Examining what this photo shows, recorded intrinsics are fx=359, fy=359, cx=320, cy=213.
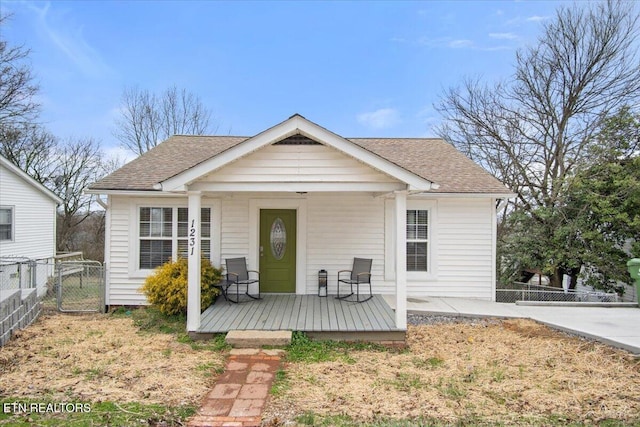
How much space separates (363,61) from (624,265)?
13.1 metres

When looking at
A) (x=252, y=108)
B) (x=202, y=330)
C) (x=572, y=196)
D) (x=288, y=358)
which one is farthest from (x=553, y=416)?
(x=252, y=108)

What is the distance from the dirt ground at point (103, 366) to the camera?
3938 millimetres

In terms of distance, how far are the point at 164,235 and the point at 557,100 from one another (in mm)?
16118

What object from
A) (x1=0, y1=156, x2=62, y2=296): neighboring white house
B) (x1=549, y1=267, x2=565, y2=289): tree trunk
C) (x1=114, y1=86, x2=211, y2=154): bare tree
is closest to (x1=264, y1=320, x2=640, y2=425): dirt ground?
(x1=549, y1=267, x2=565, y2=289): tree trunk

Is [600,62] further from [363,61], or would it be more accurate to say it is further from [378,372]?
[378,372]

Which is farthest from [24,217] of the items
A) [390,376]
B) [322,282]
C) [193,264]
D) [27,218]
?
[390,376]

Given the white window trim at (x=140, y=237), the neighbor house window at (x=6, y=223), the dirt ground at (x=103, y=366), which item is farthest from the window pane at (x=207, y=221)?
the neighbor house window at (x=6, y=223)

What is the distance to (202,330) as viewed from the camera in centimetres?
587

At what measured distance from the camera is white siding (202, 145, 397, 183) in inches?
229

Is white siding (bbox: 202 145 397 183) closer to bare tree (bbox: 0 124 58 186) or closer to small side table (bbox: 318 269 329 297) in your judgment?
small side table (bbox: 318 269 329 297)

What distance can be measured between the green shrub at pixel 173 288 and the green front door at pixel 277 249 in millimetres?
1361

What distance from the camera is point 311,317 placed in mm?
6496

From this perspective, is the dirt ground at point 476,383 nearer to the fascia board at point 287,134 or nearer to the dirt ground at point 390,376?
the dirt ground at point 390,376

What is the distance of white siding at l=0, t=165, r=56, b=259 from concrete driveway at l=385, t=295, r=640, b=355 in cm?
1449
